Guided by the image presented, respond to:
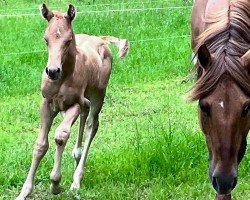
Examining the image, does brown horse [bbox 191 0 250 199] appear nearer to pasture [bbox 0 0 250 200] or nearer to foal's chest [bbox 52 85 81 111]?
pasture [bbox 0 0 250 200]

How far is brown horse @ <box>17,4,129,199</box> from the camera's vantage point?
521 centimetres

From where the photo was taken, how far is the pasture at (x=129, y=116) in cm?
588

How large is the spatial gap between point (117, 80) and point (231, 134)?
5.90m

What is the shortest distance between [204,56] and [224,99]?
0.31 meters

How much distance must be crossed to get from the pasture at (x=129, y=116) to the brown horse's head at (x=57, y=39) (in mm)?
945

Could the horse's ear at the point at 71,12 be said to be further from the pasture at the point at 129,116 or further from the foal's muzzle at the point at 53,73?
the pasture at the point at 129,116

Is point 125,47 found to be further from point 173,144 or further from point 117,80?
point 117,80

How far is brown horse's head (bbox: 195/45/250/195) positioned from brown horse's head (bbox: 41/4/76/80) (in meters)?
1.14

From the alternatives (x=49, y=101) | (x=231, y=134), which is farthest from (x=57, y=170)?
(x=231, y=134)

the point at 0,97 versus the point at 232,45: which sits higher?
the point at 232,45

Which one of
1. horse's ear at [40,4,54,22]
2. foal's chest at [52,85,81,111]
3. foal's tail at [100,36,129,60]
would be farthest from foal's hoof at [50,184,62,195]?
foal's tail at [100,36,129,60]

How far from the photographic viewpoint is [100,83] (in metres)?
6.16

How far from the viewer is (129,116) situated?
8406mm

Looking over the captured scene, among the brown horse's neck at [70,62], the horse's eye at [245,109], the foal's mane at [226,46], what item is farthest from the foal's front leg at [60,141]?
the horse's eye at [245,109]
